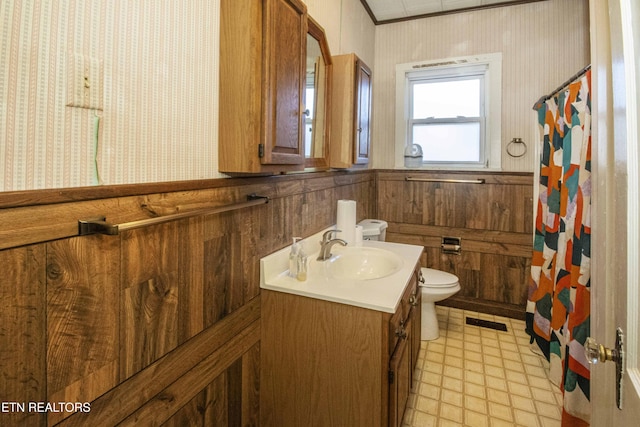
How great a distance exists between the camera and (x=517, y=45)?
280cm

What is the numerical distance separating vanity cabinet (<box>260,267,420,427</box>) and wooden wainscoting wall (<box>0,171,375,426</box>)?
76 mm

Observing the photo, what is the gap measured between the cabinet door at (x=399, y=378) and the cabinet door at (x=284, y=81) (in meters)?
0.90

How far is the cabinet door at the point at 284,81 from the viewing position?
1236mm

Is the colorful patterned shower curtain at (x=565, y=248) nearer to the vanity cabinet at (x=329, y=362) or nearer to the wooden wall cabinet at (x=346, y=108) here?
the vanity cabinet at (x=329, y=362)

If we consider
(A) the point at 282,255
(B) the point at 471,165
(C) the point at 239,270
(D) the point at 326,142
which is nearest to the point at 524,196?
(B) the point at 471,165

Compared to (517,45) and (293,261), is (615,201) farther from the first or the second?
(517,45)

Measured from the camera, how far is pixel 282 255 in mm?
1637

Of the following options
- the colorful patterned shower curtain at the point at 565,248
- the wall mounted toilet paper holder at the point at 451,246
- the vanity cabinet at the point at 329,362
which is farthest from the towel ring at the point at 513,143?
the vanity cabinet at the point at 329,362

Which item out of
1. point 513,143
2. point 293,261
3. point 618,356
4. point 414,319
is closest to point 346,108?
point 293,261

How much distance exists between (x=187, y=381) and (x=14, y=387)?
505 mm

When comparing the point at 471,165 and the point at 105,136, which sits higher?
the point at 471,165

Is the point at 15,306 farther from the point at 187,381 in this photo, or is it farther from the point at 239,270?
the point at 239,270

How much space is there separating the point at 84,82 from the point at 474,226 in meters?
2.93

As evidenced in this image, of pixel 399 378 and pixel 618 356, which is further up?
pixel 618 356
